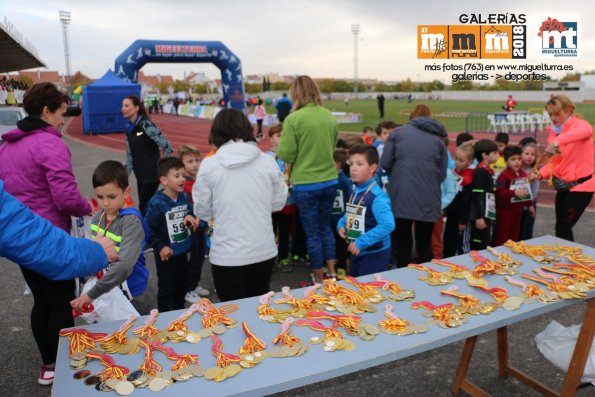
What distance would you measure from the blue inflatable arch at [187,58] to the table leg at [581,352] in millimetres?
18439

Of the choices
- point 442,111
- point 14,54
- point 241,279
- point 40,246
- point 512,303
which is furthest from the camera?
point 442,111

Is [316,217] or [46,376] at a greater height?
[316,217]

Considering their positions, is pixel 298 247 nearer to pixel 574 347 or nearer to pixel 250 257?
pixel 250 257

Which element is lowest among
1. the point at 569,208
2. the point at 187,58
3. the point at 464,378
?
the point at 464,378

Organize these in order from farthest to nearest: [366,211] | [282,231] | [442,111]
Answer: [442,111] < [282,231] < [366,211]

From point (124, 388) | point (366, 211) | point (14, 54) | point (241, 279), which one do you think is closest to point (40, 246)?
point (124, 388)

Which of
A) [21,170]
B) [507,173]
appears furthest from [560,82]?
[21,170]

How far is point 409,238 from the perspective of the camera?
13.9ft

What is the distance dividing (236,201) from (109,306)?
90 cm

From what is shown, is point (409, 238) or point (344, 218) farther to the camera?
point (409, 238)

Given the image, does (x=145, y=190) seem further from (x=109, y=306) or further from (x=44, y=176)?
(x=109, y=306)

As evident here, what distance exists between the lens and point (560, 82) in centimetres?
5884

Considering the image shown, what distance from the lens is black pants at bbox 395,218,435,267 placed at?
4219 millimetres

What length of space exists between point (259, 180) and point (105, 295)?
42.1 inches
